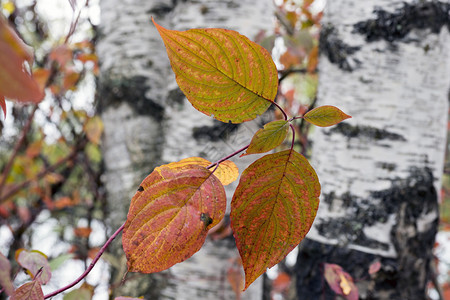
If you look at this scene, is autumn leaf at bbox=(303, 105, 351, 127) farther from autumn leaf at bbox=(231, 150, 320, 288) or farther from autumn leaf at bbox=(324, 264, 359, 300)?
autumn leaf at bbox=(324, 264, 359, 300)

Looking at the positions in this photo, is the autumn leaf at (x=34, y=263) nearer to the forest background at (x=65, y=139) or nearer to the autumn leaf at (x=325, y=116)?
the autumn leaf at (x=325, y=116)

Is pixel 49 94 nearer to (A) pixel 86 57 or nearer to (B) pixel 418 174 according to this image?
(A) pixel 86 57

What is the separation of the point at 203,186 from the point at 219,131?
676 mm

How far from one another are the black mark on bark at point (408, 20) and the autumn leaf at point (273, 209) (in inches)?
24.1

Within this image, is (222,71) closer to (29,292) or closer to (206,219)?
(206,219)

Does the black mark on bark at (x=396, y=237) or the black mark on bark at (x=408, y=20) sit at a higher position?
the black mark on bark at (x=408, y=20)

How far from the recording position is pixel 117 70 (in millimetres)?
1258

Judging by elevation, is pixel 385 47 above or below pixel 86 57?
above

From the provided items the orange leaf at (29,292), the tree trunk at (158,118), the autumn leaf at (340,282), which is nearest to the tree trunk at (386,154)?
the autumn leaf at (340,282)

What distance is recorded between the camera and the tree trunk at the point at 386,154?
0.74 meters

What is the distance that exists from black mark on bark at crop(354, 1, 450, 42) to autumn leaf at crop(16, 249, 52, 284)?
739 mm

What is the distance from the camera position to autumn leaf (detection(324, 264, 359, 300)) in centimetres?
60

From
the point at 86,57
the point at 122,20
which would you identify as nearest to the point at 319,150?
the point at 122,20

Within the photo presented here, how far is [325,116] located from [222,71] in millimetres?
93
